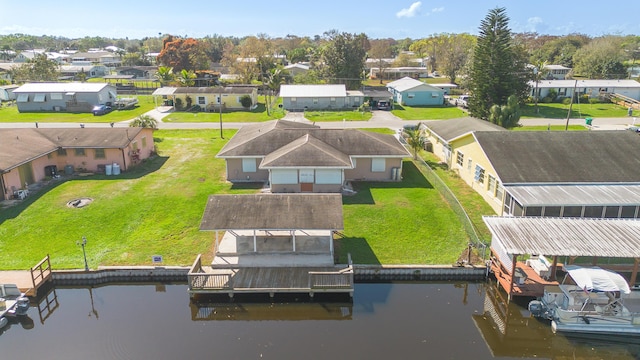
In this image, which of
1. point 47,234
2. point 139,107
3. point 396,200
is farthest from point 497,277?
point 139,107

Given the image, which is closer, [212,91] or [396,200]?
Answer: [396,200]

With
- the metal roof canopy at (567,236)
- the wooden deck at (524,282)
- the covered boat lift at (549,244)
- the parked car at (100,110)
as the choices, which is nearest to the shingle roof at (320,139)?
the metal roof canopy at (567,236)

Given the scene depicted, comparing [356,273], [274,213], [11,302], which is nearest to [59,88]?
[11,302]

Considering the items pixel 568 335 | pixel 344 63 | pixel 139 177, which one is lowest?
pixel 568 335

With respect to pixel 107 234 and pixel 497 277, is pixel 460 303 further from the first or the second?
pixel 107 234

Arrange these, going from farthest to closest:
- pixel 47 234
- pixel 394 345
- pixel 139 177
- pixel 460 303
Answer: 1. pixel 139 177
2. pixel 47 234
3. pixel 460 303
4. pixel 394 345

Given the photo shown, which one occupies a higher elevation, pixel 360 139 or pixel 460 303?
pixel 360 139

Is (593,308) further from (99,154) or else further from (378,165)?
(99,154)

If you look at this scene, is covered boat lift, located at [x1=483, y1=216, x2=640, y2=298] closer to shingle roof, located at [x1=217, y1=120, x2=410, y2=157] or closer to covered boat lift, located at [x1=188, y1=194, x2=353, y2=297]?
covered boat lift, located at [x1=188, y1=194, x2=353, y2=297]
